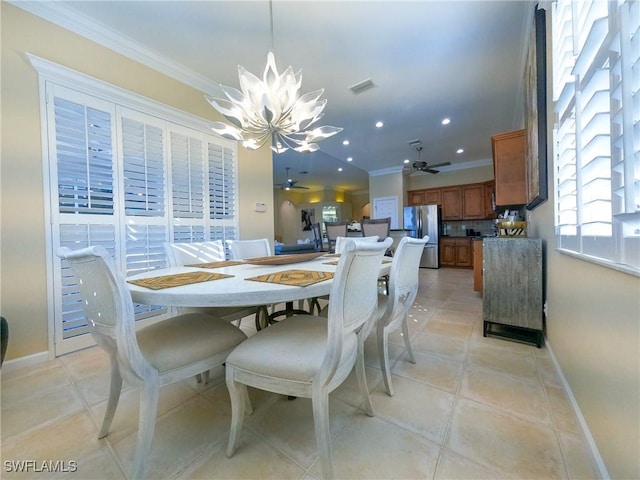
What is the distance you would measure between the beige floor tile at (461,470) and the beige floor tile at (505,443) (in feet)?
0.08

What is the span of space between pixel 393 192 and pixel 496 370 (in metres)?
5.68

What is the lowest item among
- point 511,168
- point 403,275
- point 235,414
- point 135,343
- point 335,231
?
point 235,414

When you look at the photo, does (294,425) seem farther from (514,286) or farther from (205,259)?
(514,286)

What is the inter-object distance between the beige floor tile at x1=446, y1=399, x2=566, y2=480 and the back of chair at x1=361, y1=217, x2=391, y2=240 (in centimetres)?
261

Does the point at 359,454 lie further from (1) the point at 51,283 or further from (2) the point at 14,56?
(2) the point at 14,56

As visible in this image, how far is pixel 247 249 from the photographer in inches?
91.9

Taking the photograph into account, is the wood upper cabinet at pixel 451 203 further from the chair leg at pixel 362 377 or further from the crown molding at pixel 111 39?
the chair leg at pixel 362 377

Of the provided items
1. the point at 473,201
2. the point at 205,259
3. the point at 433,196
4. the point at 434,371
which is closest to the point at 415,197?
the point at 433,196

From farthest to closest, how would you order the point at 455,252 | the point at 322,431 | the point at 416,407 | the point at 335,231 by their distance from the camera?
the point at 455,252 < the point at 335,231 < the point at 416,407 < the point at 322,431

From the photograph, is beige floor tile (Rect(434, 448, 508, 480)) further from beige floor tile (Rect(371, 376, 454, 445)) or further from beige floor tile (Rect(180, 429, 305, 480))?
beige floor tile (Rect(180, 429, 305, 480))

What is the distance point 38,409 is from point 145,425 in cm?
101

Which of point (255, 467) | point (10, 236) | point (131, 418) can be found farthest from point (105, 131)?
point (255, 467)

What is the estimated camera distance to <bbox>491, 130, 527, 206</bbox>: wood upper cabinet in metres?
2.55

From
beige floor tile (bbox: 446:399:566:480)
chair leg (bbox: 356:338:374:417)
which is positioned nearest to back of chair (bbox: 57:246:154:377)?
chair leg (bbox: 356:338:374:417)
